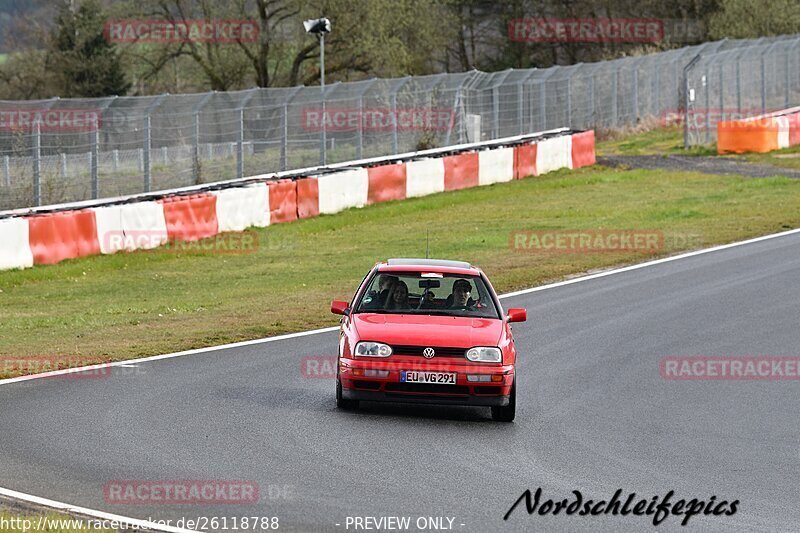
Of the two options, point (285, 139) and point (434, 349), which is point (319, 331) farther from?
point (285, 139)

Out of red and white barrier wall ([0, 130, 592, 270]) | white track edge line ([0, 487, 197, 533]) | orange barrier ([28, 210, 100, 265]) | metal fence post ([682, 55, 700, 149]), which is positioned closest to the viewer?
white track edge line ([0, 487, 197, 533])

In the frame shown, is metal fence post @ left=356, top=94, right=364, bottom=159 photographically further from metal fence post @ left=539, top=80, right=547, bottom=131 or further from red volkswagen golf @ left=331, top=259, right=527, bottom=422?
red volkswagen golf @ left=331, top=259, right=527, bottom=422

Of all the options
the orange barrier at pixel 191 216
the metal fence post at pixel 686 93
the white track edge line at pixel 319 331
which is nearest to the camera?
the white track edge line at pixel 319 331

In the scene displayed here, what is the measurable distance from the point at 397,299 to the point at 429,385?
1.26 meters

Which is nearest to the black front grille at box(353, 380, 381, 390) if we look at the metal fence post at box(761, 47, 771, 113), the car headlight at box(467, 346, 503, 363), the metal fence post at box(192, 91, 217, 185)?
the car headlight at box(467, 346, 503, 363)

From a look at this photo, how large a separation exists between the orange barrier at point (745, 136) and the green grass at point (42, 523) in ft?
117

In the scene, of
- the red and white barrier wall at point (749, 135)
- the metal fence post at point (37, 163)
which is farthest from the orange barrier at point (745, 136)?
the metal fence post at point (37, 163)

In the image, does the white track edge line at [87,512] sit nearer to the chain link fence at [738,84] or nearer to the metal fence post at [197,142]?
the metal fence post at [197,142]

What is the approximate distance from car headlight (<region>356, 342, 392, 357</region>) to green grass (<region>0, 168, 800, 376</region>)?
3.99 metres

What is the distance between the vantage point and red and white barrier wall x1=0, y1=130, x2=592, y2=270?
2156 cm

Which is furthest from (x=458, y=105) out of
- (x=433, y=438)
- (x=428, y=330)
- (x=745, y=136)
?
(x=433, y=438)

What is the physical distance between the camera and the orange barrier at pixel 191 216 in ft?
79.0

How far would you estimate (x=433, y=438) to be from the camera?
34.8 feet

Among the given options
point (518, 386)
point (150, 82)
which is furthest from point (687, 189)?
point (150, 82)
